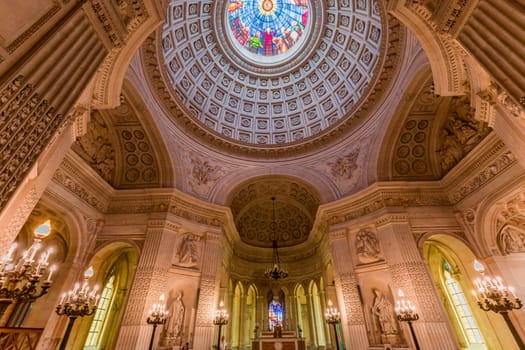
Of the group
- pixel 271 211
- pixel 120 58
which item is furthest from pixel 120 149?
pixel 271 211

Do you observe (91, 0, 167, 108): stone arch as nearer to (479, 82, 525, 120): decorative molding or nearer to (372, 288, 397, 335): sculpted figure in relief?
(479, 82, 525, 120): decorative molding

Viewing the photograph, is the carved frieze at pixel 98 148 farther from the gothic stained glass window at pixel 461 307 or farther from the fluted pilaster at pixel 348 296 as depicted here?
the gothic stained glass window at pixel 461 307

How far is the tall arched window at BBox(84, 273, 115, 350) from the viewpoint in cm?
988

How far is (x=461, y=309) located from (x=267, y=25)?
21.3 meters

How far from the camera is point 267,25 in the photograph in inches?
734

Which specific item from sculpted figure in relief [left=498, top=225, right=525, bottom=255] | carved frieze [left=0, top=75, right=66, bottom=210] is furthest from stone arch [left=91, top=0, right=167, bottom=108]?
sculpted figure in relief [left=498, top=225, right=525, bottom=255]

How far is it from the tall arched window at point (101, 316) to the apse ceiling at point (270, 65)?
30.1 feet

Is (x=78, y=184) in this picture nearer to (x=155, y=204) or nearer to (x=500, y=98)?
(x=155, y=204)

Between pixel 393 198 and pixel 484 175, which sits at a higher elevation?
pixel 393 198

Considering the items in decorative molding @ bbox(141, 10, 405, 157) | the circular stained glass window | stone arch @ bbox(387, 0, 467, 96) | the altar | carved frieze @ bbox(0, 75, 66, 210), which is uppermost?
the circular stained glass window

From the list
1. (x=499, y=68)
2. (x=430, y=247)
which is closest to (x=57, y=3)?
(x=499, y=68)

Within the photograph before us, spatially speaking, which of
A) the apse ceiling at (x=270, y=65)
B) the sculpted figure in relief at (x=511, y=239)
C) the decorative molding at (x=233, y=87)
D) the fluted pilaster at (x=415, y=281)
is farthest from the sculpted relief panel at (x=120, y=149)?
the sculpted figure in relief at (x=511, y=239)

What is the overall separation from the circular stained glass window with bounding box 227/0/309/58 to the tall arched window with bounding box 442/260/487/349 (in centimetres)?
1681

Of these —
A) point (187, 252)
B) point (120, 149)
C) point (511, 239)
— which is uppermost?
point (120, 149)
